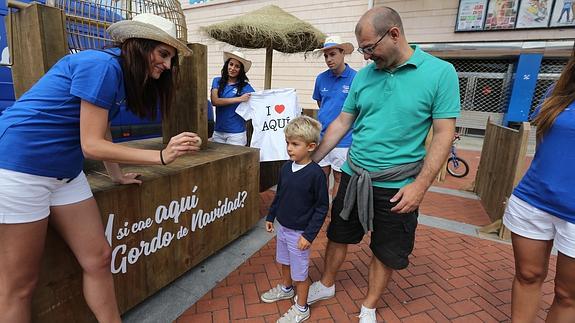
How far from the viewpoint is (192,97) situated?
292 centimetres

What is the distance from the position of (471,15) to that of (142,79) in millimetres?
9849

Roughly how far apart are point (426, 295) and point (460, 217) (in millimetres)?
2048

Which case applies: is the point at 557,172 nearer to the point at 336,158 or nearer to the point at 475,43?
the point at 336,158

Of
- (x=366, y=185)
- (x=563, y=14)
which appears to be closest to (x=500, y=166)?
(x=366, y=185)

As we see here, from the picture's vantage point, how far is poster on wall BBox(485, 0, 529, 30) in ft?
27.1

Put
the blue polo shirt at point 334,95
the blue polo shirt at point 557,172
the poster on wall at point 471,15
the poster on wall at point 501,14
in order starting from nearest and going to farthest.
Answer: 1. the blue polo shirt at point 557,172
2. the blue polo shirt at point 334,95
3. the poster on wall at point 501,14
4. the poster on wall at point 471,15

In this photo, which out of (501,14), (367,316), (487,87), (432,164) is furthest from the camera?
(487,87)

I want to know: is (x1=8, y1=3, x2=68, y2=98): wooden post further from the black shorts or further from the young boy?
the black shorts

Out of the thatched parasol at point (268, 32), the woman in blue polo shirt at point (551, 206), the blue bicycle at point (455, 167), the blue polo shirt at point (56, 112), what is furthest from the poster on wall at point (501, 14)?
the blue polo shirt at point (56, 112)

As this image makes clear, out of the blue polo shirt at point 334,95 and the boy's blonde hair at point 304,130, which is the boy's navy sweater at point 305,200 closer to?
the boy's blonde hair at point 304,130

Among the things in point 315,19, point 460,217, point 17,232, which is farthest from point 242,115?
point 315,19

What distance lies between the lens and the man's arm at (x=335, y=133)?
2.13m

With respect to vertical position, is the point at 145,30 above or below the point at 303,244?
above

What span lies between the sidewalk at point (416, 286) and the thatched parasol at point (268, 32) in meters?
2.98
